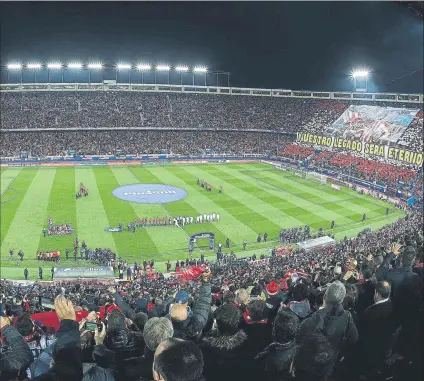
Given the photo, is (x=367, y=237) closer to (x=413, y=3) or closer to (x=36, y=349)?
(x=413, y=3)

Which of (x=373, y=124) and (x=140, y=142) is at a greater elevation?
(x=373, y=124)

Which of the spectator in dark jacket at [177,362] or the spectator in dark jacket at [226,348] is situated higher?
the spectator in dark jacket at [177,362]

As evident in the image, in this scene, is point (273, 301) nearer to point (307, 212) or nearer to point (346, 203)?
point (307, 212)

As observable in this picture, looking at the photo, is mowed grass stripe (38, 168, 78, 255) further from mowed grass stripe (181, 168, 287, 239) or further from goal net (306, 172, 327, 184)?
goal net (306, 172, 327, 184)

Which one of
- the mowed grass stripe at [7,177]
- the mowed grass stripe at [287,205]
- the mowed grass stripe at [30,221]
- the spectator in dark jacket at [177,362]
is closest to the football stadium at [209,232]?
the spectator in dark jacket at [177,362]

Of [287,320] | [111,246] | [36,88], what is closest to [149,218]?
[111,246]

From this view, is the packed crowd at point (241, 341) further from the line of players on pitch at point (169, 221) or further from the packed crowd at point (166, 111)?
the packed crowd at point (166, 111)

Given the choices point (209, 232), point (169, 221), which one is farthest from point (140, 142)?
point (209, 232)
